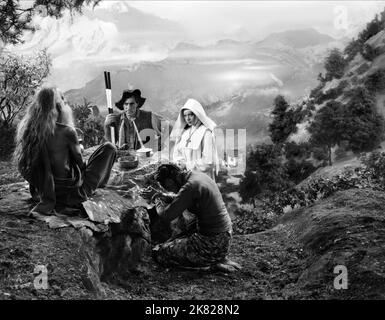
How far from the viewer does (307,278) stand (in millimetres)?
7465

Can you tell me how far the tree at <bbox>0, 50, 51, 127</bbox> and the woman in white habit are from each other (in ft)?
40.6

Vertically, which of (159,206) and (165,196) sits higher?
(165,196)

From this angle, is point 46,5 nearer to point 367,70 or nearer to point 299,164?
point 299,164

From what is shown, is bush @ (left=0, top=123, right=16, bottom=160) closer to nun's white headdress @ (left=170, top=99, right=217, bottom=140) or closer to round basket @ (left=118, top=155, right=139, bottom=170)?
round basket @ (left=118, top=155, right=139, bottom=170)

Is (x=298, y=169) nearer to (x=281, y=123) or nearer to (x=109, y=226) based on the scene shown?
(x=281, y=123)

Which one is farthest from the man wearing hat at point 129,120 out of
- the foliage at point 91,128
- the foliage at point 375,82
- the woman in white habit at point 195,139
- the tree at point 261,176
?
the foliage at point 375,82

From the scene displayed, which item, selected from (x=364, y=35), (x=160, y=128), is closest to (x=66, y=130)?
(x=160, y=128)

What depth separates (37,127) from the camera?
24.1ft

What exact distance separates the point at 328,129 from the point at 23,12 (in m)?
29.7

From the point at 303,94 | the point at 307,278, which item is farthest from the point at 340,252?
the point at 303,94

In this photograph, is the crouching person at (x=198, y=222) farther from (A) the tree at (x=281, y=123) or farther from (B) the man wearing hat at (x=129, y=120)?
(A) the tree at (x=281, y=123)

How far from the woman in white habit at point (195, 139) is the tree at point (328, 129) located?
96.1 ft

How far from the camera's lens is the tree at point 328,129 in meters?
37.9
